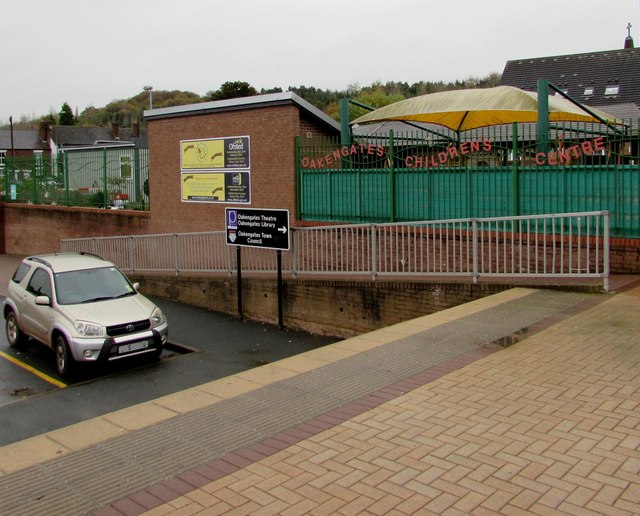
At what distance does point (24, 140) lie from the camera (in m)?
78.0

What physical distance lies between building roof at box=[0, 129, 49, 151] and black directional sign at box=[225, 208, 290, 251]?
230 feet

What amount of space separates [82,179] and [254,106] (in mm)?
10281

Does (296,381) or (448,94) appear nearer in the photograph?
(296,381)

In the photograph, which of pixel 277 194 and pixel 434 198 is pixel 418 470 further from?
pixel 277 194

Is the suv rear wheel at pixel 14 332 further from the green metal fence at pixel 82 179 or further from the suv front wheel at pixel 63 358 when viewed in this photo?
the green metal fence at pixel 82 179

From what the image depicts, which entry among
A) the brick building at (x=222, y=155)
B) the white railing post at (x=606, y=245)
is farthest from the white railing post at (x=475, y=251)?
the brick building at (x=222, y=155)

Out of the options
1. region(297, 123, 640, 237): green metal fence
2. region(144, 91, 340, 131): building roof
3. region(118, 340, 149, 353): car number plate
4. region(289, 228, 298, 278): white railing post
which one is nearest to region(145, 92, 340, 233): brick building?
region(144, 91, 340, 131): building roof

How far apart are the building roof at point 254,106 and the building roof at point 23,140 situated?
6318cm

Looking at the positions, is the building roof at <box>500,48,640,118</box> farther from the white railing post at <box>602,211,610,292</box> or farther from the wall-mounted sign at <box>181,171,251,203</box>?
the white railing post at <box>602,211,610,292</box>

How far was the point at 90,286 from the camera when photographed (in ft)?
33.8

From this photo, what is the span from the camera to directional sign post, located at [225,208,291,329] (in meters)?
12.0

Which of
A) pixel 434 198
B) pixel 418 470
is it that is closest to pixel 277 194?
pixel 434 198

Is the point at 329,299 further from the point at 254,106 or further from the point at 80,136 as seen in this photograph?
the point at 80,136

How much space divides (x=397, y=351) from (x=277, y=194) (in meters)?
10.1
